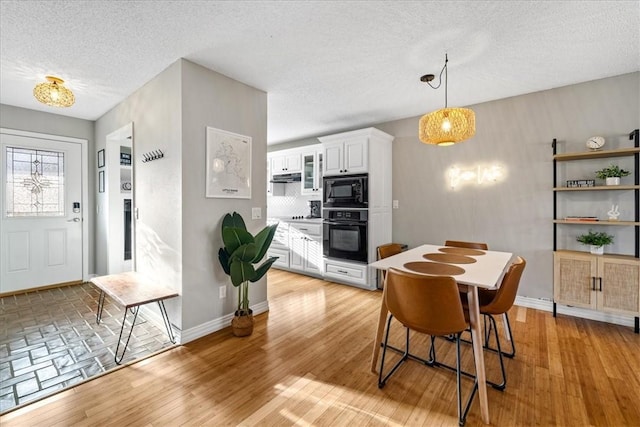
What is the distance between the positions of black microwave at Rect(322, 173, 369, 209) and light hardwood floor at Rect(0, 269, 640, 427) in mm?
1833

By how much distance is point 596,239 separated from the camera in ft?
9.03

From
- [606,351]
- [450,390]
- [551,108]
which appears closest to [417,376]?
[450,390]

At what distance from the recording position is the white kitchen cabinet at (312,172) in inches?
184

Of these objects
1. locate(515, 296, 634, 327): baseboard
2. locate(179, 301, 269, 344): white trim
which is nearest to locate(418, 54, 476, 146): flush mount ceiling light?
locate(515, 296, 634, 327): baseboard

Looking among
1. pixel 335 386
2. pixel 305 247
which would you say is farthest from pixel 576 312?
pixel 305 247

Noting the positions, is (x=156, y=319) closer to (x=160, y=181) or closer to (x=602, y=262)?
(x=160, y=181)

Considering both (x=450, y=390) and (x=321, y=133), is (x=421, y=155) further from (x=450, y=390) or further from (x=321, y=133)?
(x=450, y=390)

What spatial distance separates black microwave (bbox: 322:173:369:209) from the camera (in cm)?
389

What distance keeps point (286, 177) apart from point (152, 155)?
2.79 meters

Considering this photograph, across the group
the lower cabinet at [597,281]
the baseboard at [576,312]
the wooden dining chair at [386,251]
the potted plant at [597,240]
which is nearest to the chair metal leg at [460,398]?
the wooden dining chair at [386,251]

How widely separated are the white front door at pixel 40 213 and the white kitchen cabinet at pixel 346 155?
3.75m

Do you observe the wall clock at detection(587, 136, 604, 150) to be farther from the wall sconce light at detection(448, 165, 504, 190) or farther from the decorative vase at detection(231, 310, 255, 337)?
the decorative vase at detection(231, 310, 255, 337)

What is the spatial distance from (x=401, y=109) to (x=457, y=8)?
6.39 feet

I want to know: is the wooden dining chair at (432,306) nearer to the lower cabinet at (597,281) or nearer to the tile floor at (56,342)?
the lower cabinet at (597,281)
